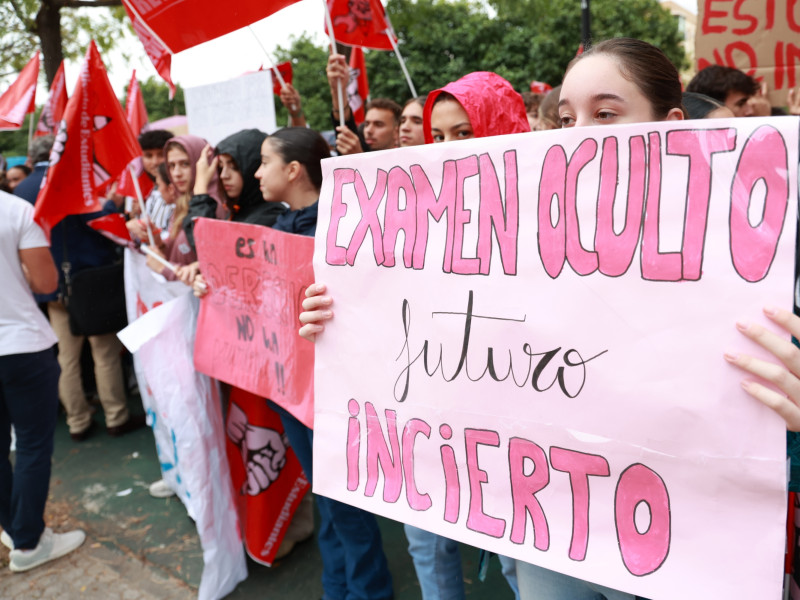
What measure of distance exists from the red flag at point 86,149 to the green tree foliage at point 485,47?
16960 mm

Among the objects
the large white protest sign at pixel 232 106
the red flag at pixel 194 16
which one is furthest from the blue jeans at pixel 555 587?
the large white protest sign at pixel 232 106

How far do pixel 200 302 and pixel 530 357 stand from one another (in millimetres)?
1802

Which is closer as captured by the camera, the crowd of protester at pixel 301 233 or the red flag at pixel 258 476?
the crowd of protester at pixel 301 233

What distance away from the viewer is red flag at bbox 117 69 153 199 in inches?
133

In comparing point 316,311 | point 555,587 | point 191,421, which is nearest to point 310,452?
point 191,421

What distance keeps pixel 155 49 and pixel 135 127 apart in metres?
2.04

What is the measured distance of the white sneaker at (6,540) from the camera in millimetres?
3117

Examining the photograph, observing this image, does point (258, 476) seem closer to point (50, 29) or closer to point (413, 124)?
point (413, 124)

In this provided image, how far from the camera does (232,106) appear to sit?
438 cm

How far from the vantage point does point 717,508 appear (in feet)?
3.27

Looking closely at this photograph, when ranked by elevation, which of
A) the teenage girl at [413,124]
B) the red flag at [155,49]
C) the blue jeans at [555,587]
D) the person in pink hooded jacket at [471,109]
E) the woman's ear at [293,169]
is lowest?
the blue jeans at [555,587]

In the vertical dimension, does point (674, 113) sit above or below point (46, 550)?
above

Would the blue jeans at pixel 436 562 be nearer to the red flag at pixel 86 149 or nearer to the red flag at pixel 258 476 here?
the red flag at pixel 258 476

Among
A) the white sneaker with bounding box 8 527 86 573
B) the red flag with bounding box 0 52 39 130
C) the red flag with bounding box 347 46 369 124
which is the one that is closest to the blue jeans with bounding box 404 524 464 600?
the white sneaker with bounding box 8 527 86 573
